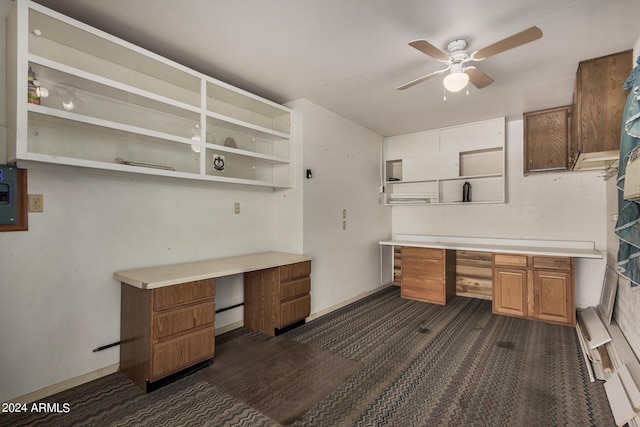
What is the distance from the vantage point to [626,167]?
1821 mm

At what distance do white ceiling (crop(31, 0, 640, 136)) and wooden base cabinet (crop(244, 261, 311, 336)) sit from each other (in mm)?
1958

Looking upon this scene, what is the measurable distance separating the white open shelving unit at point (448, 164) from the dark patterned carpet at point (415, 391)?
2092 mm

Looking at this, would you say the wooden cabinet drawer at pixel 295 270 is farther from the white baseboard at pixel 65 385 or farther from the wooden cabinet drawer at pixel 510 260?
the wooden cabinet drawer at pixel 510 260

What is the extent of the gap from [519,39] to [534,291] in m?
2.91

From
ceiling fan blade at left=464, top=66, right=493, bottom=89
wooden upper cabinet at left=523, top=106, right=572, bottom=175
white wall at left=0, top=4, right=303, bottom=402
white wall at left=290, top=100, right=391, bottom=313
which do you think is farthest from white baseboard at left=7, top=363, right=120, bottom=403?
wooden upper cabinet at left=523, top=106, right=572, bottom=175

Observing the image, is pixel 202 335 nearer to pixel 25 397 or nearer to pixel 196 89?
pixel 25 397

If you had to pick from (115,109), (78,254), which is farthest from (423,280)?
(115,109)

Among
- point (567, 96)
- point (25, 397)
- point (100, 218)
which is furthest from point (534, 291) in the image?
point (25, 397)

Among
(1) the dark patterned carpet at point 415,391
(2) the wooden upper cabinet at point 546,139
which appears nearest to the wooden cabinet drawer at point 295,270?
(1) the dark patterned carpet at point 415,391

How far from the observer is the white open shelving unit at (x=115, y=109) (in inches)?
70.7

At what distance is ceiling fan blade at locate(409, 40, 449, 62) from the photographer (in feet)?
6.10

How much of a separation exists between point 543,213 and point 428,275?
1.74 metres

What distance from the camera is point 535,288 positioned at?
349 centimetres

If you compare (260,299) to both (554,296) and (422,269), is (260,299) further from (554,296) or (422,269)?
(554,296)
